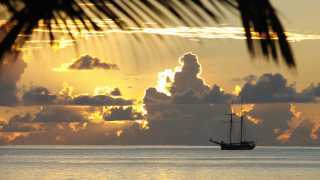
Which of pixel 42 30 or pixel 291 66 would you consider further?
pixel 42 30

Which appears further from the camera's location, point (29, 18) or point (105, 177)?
point (105, 177)

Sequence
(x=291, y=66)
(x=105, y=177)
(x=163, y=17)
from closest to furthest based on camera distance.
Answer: (x=291, y=66), (x=163, y=17), (x=105, y=177)

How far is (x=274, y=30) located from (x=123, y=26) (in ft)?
1.19

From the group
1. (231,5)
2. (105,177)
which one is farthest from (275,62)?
(105,177)

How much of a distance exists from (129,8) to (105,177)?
114 m

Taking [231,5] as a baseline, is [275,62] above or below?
below

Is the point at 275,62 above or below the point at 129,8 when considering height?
below

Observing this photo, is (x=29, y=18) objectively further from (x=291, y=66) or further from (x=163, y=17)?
(x=291, y=66)

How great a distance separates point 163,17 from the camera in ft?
7.07

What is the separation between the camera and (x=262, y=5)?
2047 millimetres

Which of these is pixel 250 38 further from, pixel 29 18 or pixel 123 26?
pixel 29 18

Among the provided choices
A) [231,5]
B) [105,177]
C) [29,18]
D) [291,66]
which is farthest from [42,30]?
[105,177]

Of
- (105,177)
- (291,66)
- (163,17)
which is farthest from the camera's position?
(105,177)

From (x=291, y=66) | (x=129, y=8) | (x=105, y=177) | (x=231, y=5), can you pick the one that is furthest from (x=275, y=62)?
(x=105, y=177)
